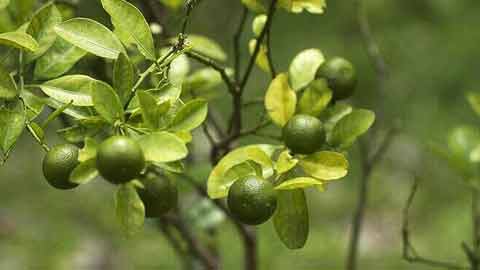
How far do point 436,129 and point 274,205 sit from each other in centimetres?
203

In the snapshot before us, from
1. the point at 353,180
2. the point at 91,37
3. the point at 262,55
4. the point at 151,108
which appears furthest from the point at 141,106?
the point at 353,180

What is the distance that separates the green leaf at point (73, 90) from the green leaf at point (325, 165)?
0.24m

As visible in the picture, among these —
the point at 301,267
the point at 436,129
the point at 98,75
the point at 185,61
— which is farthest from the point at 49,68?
the point at 436,129

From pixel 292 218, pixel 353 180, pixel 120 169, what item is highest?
pixel 120 169

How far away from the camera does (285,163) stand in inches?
33.2

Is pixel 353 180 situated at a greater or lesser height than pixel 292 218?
lesser

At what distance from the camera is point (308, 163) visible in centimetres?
88

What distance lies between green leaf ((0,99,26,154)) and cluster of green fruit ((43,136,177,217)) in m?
0.04

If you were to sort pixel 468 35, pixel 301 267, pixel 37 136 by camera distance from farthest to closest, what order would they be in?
1. pixel 468 35
2. pixel 301 267
3. pixel 37 136

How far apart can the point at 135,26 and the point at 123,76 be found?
0.06 metres

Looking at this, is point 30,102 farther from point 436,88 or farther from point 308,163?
point 436,88

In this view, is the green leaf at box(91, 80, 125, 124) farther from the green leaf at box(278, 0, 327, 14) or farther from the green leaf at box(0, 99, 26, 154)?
the green leaf at box(278, 0, 327, 14)

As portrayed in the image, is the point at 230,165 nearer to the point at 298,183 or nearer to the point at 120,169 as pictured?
the point at 298,183

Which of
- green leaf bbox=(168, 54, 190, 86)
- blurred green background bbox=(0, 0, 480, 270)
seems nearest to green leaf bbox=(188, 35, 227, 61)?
green leaf bbox=(168, 54, 190, 86)
